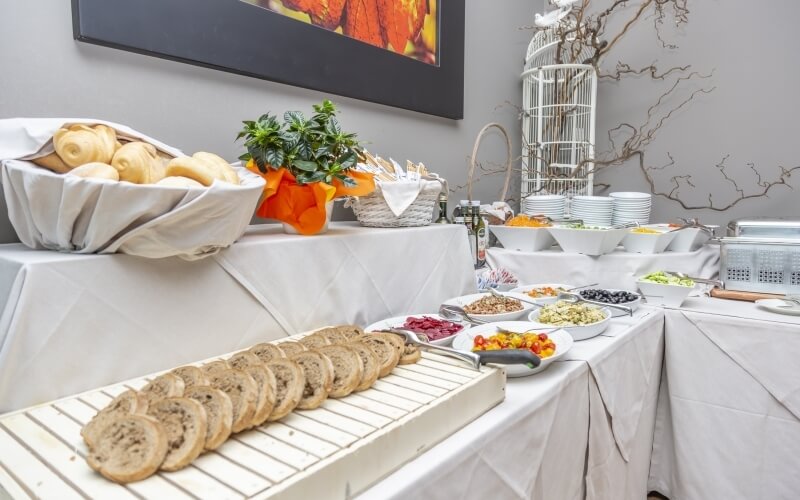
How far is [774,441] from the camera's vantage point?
4.88 ft

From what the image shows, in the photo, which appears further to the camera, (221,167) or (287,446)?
(221,167)

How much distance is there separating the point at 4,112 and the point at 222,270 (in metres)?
0.54

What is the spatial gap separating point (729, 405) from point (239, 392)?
1569 mm

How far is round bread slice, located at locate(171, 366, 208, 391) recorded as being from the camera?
2.46 ft

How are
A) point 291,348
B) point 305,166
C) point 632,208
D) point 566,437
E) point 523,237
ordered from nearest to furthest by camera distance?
point 291,348 → point 566,437 → point 305,166 → point 523,237 → point 632,208

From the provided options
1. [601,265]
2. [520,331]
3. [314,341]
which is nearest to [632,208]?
[601,265]

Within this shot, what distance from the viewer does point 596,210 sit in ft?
7.00

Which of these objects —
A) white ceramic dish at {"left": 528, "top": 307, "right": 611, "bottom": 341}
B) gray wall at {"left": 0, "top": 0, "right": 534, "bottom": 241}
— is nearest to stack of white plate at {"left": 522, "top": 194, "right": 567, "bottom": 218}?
gray wall at {"left": 0, "top": 0, "right": 534, "bottom": 241}

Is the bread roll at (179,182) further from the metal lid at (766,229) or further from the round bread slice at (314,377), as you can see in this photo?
the metal lid at (766,229)

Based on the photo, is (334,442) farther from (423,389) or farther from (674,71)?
(674,71)

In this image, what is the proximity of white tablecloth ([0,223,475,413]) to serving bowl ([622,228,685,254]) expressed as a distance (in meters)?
1.05

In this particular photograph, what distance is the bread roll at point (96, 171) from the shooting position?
31.5 inches

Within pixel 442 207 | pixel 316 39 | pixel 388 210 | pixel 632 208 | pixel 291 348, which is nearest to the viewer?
pixel 291 348

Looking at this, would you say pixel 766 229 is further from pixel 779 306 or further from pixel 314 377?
pixel 314 377
